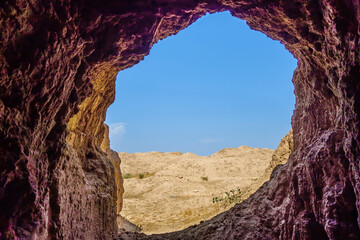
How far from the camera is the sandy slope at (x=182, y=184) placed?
17.0 meters

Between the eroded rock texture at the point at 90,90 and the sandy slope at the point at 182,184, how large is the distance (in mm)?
10113

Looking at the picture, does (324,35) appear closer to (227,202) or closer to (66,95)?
(66,95)

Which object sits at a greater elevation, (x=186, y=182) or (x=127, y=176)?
(x=127, y=176)

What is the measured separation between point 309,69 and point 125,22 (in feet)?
12.9

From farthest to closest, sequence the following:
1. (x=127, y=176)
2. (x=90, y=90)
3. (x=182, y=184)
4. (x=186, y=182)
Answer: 1. (x=127, y=176)
2. (x=186, y=182)
3. (x=182, y=184)
4. (x=90, y=90)

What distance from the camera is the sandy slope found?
17.0 m

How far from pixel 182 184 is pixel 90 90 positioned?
20745 millimetres

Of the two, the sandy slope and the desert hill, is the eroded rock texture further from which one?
the sandy slope

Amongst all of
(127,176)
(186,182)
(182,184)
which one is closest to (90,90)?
(182,184)

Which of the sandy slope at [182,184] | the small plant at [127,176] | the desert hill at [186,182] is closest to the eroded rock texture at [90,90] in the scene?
the desert hill at [186,182]

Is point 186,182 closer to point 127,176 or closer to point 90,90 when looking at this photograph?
point 127,176

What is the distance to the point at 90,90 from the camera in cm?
602

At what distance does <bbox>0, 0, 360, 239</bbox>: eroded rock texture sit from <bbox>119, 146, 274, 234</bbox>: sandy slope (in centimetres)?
1011

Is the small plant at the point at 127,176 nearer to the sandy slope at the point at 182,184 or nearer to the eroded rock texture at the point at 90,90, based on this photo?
the sandy slope at the point at 182,184
